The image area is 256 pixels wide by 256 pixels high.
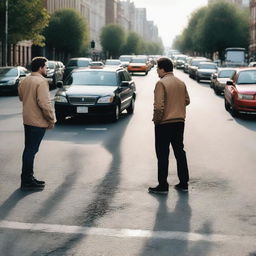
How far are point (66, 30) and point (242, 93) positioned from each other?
54.4 metres

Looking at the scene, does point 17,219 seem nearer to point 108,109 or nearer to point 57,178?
point 57,178

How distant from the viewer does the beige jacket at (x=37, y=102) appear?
26.6 feet

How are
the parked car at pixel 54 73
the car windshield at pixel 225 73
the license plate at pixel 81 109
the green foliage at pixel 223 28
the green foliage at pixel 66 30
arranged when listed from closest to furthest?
the license plate at pixel 81 109
the car windshield at pixel 225 73
the parked car at pixel 54 73
the green foliage at pixel 66 30
the green foliage at pixel 223 28

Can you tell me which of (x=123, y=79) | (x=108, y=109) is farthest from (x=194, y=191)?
(x=123, y=79)

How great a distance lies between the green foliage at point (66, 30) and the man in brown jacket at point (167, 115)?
210ft

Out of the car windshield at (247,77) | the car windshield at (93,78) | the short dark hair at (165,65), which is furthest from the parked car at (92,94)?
the short dark hair at (165,65)

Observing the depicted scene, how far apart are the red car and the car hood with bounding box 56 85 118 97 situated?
3.68 meters

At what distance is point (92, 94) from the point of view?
1659cm

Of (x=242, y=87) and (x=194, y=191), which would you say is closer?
(x=194, y=191)

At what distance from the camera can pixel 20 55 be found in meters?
69.6

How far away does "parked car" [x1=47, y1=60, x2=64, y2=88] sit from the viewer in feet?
113

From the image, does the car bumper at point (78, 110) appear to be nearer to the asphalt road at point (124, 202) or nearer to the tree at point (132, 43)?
the asphalt road at point (124, 202)

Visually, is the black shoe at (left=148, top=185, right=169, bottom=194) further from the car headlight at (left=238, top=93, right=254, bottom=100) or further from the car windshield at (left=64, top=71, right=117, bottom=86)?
the car headlight at (left=238, top=93, right=254, bottom=100)

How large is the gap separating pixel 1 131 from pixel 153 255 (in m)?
9.98
